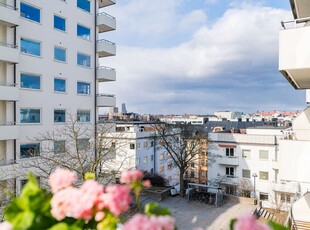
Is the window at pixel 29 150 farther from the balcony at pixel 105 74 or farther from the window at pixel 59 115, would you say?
the balcony at pixel 105 74

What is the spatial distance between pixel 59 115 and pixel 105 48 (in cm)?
571

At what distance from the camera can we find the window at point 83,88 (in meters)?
17.7

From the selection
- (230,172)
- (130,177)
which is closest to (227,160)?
(230,172)

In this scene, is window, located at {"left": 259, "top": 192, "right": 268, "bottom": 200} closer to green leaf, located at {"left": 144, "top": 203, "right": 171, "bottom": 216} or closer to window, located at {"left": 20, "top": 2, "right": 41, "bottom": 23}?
window, located at {"left": 20, "top": 2, "right": 41, "bottom": 23}

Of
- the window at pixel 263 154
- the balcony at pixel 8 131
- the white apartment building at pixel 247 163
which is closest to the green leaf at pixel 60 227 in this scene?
the balcony at pixel 8 131

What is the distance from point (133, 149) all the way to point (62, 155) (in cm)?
1650

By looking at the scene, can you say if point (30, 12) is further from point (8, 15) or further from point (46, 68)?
point (46, 68)

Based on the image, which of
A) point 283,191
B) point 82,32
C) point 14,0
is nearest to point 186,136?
point 283,191

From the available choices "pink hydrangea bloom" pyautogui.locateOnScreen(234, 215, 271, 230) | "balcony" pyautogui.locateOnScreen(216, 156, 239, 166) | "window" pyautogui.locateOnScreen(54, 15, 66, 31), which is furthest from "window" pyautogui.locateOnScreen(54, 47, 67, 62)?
"balcony" pyautogui.locateOnScreen(216, 156, 239, 166)

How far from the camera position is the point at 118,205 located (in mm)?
1223

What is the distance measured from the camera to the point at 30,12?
1484 cm

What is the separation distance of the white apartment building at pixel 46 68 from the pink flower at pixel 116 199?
13608 mm

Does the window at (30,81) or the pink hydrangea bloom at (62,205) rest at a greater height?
the window at (30,81)

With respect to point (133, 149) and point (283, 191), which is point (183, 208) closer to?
point (283, 191)
